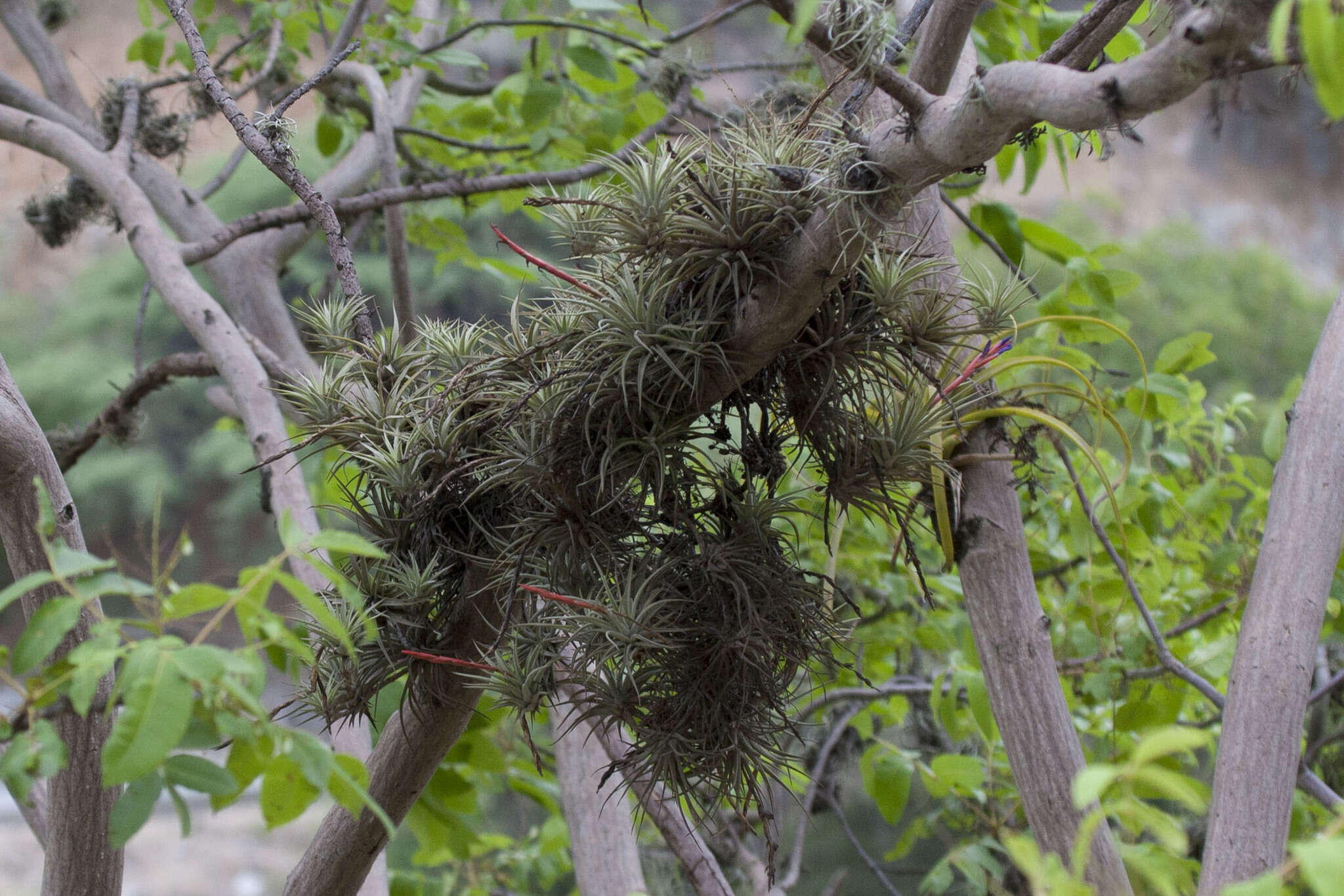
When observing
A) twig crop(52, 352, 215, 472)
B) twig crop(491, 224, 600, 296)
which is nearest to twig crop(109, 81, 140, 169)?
→ twig crop(52, 352, 215, 472)

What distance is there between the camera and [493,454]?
422 millimetres

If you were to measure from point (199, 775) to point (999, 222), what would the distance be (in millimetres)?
691

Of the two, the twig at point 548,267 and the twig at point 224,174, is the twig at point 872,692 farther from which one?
the twig at point 224,174

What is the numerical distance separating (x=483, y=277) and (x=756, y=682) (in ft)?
16.6

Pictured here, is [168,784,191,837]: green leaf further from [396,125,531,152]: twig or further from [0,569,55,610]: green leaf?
[396,125,531,152]: twig

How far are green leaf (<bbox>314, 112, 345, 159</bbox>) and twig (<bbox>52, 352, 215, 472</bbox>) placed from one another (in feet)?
1.23

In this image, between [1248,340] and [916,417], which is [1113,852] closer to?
[916,417]

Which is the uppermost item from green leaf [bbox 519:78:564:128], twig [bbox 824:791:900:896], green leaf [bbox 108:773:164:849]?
green leaf [bbox 519:78:564:128]

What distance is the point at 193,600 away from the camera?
0.28 metres

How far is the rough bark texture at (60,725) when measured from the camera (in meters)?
0.49

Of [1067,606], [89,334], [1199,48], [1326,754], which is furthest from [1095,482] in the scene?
[89,334]

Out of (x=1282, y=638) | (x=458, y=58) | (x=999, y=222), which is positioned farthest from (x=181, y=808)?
(x=458, y=58)

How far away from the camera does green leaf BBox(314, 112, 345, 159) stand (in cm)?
123

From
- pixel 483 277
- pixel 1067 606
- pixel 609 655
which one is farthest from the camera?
pixel 483 277
